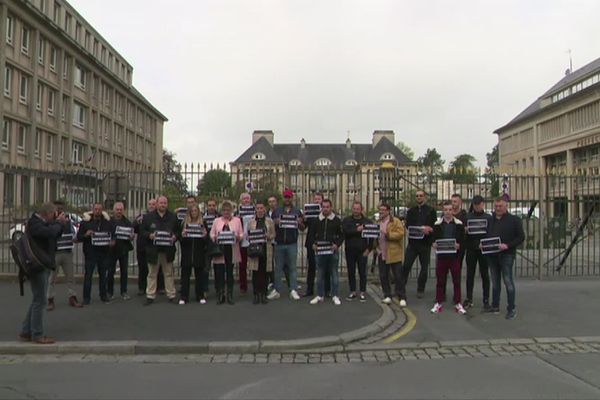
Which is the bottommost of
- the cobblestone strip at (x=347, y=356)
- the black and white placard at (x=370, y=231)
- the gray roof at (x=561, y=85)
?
the cobblestone strip at (x=347, y=356)

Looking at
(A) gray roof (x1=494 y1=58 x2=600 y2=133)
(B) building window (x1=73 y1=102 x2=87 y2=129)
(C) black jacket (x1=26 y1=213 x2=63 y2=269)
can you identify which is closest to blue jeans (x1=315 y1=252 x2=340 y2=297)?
(C) black jacket (x1=26 y1=213 x2=63 y2=269)

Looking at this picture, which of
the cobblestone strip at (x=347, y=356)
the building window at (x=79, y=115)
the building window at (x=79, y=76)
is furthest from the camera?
the building window at (x=79, y=76)

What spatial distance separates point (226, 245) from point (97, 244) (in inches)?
93.6

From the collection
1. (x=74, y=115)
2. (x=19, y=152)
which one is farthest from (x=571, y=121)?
(x=19, y=152)

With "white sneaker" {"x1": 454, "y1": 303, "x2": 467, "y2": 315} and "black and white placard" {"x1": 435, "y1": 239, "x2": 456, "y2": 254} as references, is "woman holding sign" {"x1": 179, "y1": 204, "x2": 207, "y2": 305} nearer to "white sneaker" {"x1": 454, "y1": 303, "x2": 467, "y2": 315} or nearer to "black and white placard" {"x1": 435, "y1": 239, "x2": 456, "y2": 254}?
"black and white placard" {"x1": 435, "y1": 239, "x2": 456, "y2": 254}

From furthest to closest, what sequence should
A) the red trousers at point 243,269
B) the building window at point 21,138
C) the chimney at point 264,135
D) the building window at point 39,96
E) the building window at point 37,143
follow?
the chimney at point 264,135
the building window at point 39,96
the building window at point 37,143
the building window at point 21,138
the red trousers at point 243,269

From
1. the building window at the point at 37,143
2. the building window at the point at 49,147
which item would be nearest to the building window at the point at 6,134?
the building window at the point at 37,143

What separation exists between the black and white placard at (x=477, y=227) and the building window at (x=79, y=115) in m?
44.7

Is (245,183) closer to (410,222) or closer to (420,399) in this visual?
(410,222)

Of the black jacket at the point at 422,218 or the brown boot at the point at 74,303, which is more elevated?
the black jacket at the point at 422,218

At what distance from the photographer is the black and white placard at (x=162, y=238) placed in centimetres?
1003

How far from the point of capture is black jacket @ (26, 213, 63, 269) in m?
7.33

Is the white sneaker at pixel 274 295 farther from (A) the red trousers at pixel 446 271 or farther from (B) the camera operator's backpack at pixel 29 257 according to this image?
(B) the camera operator's backpack at pixel 29 257

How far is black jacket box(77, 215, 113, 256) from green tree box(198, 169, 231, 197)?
288 centimetres
